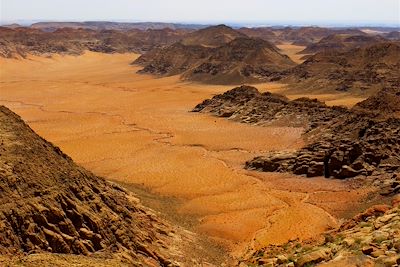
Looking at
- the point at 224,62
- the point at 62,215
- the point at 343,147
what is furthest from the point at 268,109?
the point at 224,62

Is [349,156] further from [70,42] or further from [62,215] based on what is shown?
[70,42]

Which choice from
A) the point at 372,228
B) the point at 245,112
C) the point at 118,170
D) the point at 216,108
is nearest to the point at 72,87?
the point at 216,108

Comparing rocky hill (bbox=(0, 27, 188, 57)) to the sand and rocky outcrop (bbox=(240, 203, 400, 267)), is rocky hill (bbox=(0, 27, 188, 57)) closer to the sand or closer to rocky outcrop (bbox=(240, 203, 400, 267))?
the sand

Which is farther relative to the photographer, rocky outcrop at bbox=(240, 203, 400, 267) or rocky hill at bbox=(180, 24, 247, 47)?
rocky hill at bbox=(180, 24, 247, 47)

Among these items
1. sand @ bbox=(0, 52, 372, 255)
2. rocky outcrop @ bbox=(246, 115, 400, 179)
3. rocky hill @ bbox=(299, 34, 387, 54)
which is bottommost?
sand @ bbox=(0, 52, 372, 255)

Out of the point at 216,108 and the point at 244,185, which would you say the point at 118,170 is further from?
the point at 216,108

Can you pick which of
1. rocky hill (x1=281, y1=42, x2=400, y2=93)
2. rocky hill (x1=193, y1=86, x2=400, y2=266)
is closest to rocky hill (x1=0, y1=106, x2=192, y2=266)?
rocky hill (x1=193, y1=86, x2=400, y2=266)
